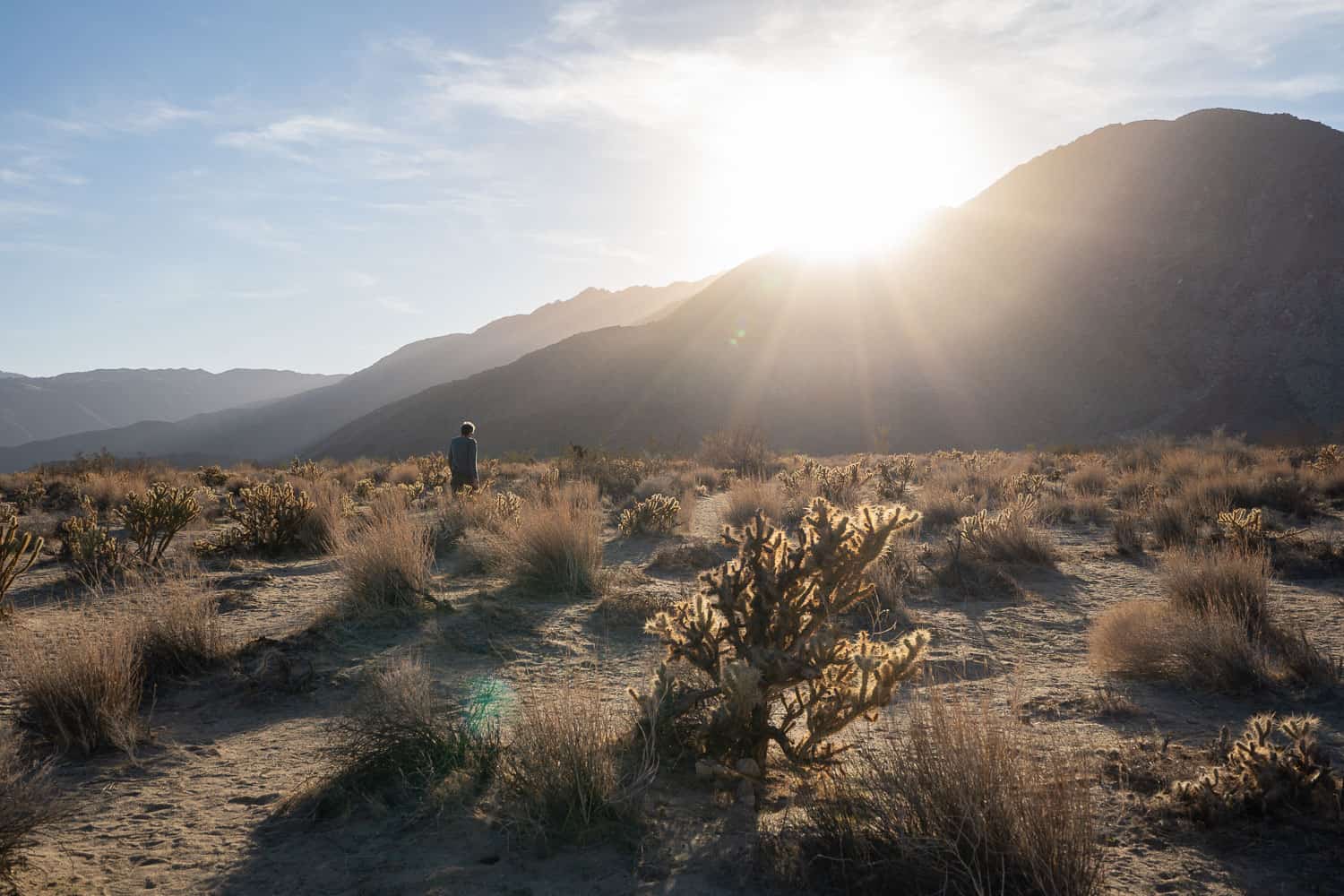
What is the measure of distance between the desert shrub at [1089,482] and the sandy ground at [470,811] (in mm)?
7765

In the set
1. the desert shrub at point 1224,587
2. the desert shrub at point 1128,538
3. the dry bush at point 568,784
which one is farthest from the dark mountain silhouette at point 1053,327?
the dry bush at point 568,784

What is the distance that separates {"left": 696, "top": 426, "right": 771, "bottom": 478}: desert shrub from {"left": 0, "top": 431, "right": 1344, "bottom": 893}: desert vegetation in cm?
1211

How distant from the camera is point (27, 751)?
13.2ft

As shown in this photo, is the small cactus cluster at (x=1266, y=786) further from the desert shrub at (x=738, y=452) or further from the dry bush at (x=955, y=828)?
the desert shrub at (x=738, y=452)

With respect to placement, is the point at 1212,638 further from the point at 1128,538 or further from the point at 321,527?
the point at 321,527

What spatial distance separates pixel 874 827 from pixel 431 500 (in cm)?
1289

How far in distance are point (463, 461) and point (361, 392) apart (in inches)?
6019

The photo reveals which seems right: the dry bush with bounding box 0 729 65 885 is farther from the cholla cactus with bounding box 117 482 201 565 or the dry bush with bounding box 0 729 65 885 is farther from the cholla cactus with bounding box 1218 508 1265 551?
the cholla cactus with bounding box 1218 508 1265 551

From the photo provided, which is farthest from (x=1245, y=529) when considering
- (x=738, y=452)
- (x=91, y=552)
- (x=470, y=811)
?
(x=738, y=452)

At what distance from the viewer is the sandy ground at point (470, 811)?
3035 mm

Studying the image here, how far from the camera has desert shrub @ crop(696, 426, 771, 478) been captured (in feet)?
70.1

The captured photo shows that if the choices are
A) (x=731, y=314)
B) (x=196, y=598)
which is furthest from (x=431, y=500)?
(x=731, y=314)

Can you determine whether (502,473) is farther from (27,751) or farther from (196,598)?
(27,751)

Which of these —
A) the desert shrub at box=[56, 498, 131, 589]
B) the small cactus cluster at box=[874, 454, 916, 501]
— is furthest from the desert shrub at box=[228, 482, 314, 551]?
the small cactus cluster at box=[874, 454, 916, 501]
